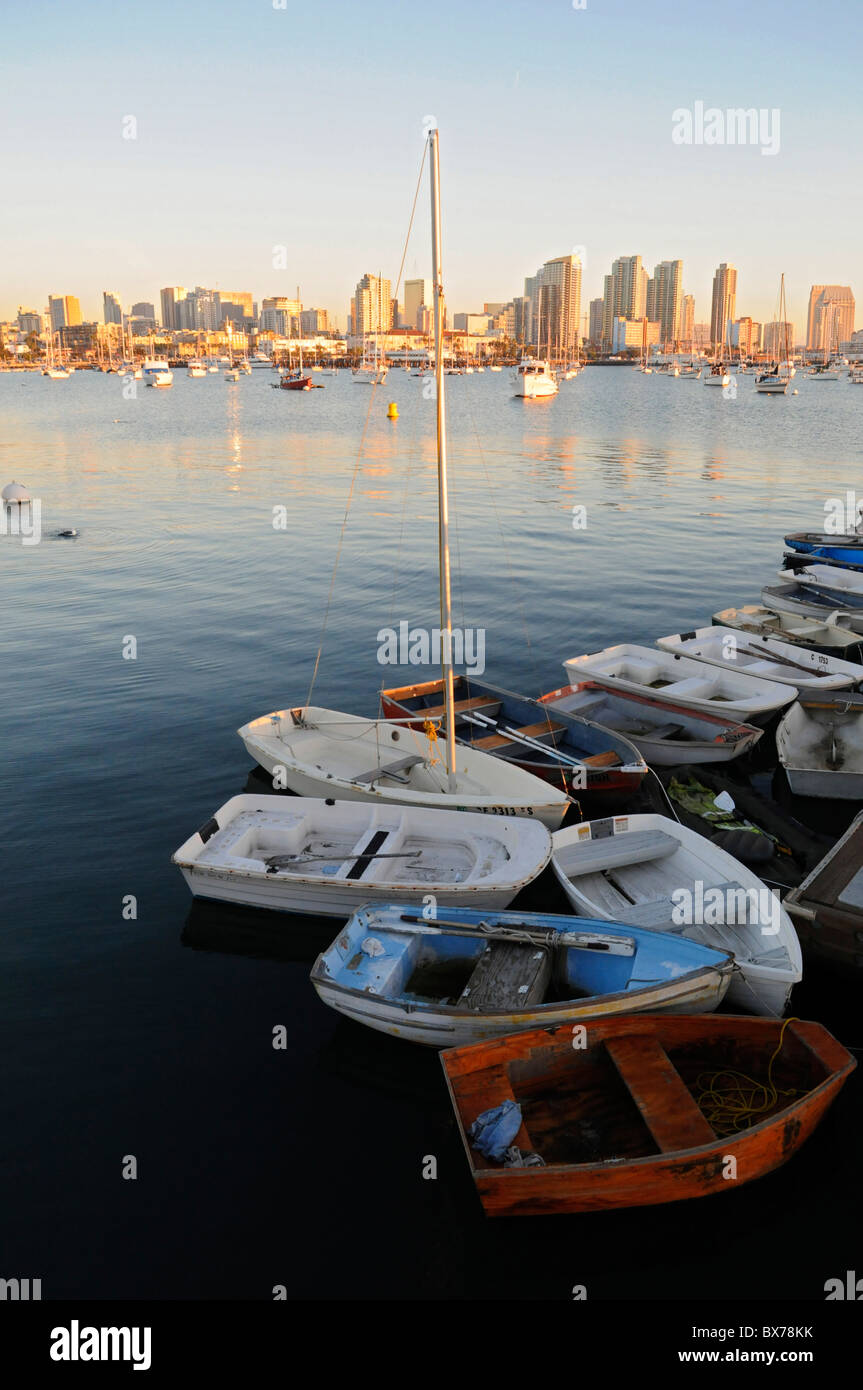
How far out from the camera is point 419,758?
18.3 meters

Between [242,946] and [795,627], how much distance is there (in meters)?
20.1

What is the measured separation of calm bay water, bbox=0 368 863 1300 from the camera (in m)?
9.74

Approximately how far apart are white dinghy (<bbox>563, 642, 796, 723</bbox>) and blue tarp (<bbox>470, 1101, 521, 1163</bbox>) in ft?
42.7

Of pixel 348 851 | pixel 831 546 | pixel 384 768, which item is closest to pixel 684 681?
pixel 384 768

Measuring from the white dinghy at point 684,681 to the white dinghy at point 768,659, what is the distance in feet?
1.20

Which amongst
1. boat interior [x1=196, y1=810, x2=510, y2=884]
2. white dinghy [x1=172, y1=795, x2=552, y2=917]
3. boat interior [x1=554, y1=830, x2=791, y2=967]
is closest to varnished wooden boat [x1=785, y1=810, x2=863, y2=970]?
boat interior [x1=554, y1=830, x2=791, y2=967]

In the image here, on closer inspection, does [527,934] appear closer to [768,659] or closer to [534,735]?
[534,735]

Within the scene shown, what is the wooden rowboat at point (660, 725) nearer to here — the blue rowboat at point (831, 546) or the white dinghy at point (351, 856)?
the white dinghy at point (351, 856)

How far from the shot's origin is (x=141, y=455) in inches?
3120

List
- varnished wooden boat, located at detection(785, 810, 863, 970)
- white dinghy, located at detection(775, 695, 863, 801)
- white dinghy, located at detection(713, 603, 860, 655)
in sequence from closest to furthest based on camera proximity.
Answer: varnished wooden boat, located at detection(785, 810, 863, 970)
white dinghy, located at detection(775, 695, 863, 801)
white dinghy, located at detection(713, 603, 860, 655)

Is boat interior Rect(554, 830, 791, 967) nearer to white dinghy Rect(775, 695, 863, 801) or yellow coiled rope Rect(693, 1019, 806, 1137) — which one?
yellow coiled rope Rect(693, 1019, 806, 1137)

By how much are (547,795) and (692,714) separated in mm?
6176

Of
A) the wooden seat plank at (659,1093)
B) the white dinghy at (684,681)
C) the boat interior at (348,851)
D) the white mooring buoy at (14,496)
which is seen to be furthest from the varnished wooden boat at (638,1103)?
the white mooring buoy at (14,496)

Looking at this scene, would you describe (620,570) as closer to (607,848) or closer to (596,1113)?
(607,848)
